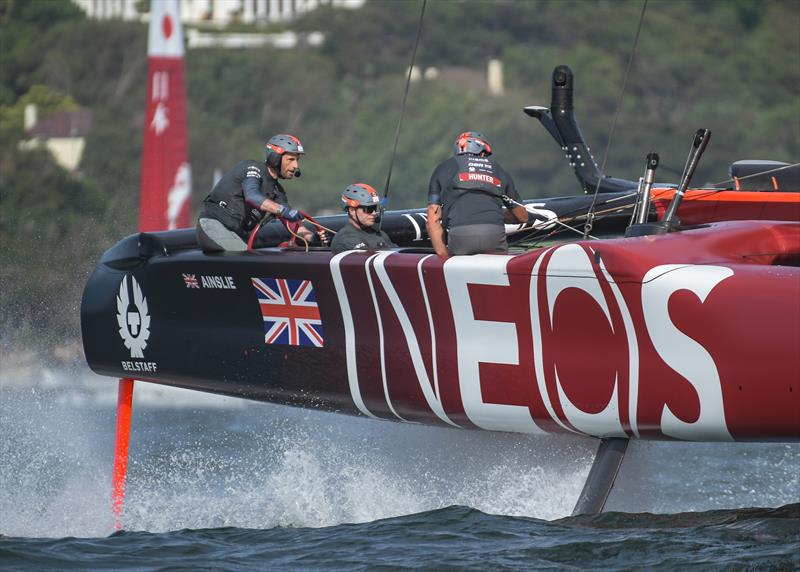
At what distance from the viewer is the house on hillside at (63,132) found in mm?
31703

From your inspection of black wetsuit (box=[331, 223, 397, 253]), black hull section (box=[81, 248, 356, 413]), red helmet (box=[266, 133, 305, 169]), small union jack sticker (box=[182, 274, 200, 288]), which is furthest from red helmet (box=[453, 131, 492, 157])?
small union jack sticker (box=[182, 274, 200, 288])

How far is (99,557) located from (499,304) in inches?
64.1

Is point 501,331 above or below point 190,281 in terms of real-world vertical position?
below

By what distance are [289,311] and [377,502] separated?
86 centimetres

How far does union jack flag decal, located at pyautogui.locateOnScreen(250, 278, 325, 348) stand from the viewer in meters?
6.29

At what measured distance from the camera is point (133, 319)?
22.8ft

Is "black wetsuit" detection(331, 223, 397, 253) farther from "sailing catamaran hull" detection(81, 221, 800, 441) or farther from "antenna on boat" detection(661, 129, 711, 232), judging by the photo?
"antenna on boat" detection(661, 129, 711, 232)

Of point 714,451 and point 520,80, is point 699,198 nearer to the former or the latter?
point 714,451

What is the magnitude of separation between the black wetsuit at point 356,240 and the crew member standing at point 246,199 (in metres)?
0.23

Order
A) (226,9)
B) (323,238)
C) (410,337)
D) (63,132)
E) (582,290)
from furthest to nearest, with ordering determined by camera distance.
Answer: (226,9), (63,132), (323,238), (410,337), (582,290)

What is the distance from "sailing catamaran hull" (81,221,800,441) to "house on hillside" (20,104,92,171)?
78.5 ft

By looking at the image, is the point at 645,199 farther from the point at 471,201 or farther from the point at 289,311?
the point at 289,311

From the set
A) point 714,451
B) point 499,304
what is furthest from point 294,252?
point 714,451

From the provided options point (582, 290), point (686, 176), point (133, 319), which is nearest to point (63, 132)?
point (133, 319)
